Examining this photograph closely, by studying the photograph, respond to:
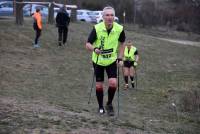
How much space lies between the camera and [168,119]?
41.1ft

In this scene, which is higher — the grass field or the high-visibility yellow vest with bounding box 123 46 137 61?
the high-visibility yellow vest with bounding box 123 46 137 61

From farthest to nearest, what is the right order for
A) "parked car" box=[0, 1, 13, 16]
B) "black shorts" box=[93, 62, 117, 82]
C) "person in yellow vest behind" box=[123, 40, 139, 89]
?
"parked car" box=[0, 1, 13, 16] < "person in yellow vest behind" box=[123, 40, 139, 89] < "black shorts" box=[93, 62, 117, 82]

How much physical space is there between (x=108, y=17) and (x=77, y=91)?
6.46 meters

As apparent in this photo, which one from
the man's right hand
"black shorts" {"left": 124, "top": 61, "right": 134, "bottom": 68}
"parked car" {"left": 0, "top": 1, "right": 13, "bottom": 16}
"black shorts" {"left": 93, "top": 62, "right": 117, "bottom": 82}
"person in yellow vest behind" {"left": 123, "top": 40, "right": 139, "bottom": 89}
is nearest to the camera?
the man's right hand

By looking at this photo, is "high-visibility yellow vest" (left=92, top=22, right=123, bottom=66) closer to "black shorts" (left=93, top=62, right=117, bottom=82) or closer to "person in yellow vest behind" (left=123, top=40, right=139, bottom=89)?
"black shorts" (left=93, top=62, right=117, bottom=82)

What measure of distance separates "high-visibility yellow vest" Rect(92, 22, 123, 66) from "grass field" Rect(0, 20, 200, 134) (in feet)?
3.58

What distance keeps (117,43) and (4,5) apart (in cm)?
4007

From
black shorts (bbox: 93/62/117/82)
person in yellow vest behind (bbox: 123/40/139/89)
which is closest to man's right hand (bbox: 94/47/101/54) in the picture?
black shorts (bbox: 93/62/117/82)

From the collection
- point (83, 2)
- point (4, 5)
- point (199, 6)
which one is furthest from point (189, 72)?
point (83, 2)

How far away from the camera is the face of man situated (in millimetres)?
10219

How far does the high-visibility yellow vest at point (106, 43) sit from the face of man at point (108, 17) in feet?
0.39

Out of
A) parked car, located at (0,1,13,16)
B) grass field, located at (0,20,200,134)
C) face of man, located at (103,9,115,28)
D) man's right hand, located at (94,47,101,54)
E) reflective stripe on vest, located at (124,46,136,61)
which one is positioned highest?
face of man, located at (103,9,115,28)

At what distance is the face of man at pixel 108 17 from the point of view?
1022cm

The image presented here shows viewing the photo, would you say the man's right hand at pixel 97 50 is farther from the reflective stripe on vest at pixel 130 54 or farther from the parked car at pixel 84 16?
the parked car at pixel 84 16
